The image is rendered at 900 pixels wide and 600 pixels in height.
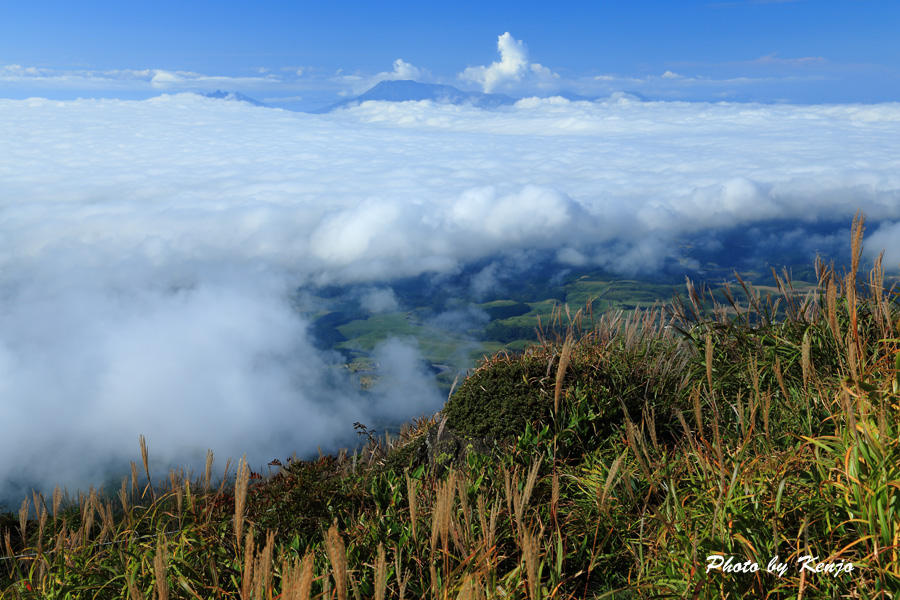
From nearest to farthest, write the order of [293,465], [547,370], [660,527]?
[660,527]
[293,465]
[547,370]

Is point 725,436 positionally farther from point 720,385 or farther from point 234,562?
point 234,562

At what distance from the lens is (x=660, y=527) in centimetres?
346

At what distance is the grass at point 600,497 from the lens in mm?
2715

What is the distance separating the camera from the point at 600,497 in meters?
3.48

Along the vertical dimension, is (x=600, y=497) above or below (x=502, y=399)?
above

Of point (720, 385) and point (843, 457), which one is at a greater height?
point (843, 457)

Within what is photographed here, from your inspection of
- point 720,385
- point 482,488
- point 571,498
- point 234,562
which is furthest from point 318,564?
point 720,385

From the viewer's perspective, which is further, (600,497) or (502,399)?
(502,399)

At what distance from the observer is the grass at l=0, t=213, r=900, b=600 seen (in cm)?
271

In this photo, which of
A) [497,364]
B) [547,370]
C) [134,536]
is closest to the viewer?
[134,536]

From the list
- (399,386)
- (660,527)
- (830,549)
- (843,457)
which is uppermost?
(843,457)

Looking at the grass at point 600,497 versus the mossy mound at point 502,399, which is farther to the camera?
the mossy mound at point 502,399

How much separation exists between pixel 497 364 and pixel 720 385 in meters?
2.17

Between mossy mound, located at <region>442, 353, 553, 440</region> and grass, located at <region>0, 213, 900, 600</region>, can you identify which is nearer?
grass, located at <region>0, 213, 900, 600</region>
